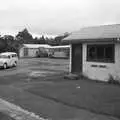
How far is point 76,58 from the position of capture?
1612 centimetres

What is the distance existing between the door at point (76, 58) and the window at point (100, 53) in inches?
53.7

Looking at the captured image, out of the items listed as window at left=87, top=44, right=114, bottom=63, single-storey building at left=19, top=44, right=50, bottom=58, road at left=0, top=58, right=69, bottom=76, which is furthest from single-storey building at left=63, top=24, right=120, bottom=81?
single-storey building at left=19, top=44, right=50, bottom=58

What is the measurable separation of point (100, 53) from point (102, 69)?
114cm

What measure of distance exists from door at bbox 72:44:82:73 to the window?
1.36 meters

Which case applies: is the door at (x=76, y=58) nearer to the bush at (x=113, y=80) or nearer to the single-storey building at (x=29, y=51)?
the bush at (x=113, y=80)

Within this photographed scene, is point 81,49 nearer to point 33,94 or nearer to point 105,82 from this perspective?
point 105,82

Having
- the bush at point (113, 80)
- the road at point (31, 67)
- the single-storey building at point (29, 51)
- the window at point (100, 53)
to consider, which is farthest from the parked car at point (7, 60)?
the single-storey building at point (29, 51)

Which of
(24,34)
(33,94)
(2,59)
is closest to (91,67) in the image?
(33,94)

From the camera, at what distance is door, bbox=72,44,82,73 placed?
1569 cm

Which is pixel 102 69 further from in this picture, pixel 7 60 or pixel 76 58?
pixel 7 60

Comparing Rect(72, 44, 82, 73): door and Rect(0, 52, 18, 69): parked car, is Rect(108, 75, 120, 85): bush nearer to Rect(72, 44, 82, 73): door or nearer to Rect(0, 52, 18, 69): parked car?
Rect(72, 44, 82, 73): door

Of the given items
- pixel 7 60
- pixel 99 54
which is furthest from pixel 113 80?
pixel 7 60

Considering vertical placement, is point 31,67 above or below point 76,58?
below

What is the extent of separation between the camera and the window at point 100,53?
1298cm
